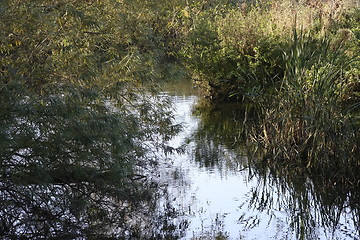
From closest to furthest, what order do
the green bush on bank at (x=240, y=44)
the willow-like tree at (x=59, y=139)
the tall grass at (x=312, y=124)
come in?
the willow-like tree at (x=59, y=139) < the tall grass at (x=312, y=124) < the green bush on bank at (x=240, y=44)

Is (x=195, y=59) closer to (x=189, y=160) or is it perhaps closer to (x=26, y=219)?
(x=189, y=160)

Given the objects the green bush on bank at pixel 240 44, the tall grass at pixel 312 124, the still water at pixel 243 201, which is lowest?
the still water at pixel 243 201

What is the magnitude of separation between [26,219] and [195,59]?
8726 millimetres

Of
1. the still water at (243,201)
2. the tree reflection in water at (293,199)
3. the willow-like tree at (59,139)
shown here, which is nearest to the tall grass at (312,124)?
the tree reflection in water at (293,199)

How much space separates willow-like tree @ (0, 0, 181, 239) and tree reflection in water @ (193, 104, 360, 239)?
1187mm

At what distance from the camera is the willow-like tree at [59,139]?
513 centimetres

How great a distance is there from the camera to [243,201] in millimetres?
6598

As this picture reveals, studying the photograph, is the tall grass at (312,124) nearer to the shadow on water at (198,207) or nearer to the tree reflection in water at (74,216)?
the shadow on water at (198,207)

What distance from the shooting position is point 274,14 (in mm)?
14352

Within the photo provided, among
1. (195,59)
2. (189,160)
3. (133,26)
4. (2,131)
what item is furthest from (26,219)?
(195,59)

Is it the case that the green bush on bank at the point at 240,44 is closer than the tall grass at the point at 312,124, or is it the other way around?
the tall grass at the point at 312,124

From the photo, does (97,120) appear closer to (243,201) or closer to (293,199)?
(243,201)

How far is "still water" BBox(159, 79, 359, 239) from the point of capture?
18.6 ft

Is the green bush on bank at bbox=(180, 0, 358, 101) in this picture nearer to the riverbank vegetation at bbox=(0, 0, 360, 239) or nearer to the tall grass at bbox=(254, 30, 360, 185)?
the riverbank vegetation at bbox=(0, 0, 360, 239)
